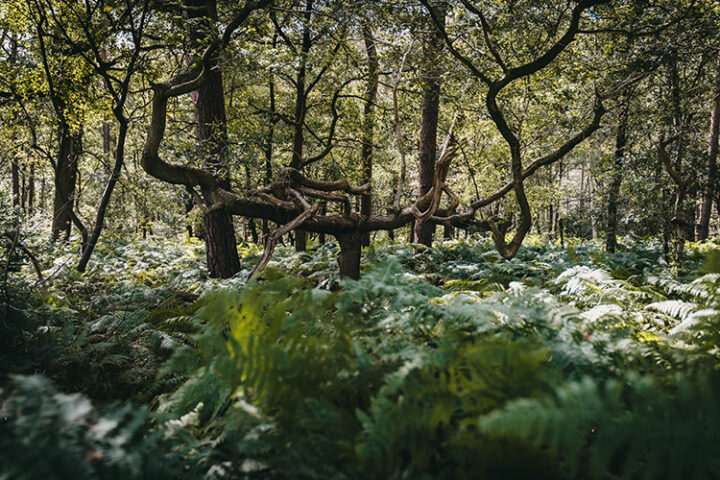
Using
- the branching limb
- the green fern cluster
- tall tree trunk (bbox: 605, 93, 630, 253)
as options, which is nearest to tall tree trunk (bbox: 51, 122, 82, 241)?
the branching limb

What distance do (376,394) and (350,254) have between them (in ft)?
14.2

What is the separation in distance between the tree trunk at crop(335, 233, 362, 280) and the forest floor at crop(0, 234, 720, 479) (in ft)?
8.09

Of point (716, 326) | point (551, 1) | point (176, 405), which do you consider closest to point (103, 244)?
point (176, 405)

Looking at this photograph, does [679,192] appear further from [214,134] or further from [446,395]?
[214,134]

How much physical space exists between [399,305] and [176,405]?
1559 millimetres

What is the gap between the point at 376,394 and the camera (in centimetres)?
197

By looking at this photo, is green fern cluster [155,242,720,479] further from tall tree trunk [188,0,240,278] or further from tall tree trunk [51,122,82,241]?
tall tree trunk [51,122,82,241]

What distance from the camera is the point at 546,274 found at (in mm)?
7305

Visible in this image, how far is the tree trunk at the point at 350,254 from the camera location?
244 inches

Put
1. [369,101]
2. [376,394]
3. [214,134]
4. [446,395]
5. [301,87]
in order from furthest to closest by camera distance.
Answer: [301,87] → [369,101] → [214,134] → [376,394] → [446,395]

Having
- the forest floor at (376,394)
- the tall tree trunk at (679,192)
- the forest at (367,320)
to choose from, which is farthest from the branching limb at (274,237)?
the tall tree trunk at (679,192)

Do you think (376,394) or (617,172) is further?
(617,172)

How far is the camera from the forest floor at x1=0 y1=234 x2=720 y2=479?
1.29 meters

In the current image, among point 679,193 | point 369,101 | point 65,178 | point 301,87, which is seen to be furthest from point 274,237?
point 65,178
